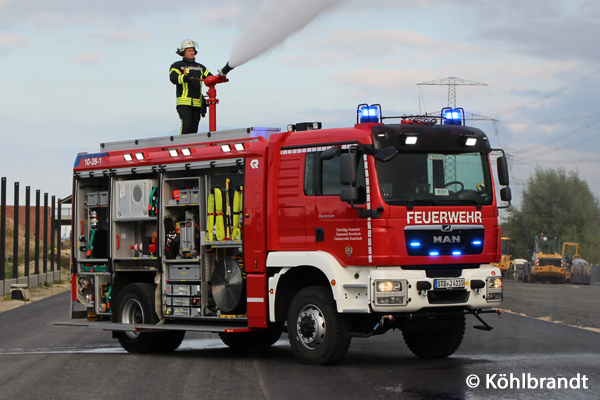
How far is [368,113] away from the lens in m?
12.1

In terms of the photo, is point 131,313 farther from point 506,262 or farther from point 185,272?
point 506,262

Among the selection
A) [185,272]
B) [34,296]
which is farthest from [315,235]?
[34,296]

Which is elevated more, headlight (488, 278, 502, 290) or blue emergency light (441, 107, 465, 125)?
blue emergency light (441, 107, 465, 125)

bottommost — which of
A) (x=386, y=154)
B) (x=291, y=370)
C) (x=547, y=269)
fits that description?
(x=291, y=370)

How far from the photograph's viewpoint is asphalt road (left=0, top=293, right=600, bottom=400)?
30.7ft

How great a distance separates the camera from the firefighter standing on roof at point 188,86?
15.8m

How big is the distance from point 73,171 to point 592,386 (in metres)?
10.4

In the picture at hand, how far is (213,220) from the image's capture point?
13531mm

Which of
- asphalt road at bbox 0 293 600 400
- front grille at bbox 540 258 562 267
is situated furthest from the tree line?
asphalt road at bbox 0 293 600 400

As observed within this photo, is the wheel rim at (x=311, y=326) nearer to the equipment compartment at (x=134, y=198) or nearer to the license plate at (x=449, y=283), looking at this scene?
the license plate at (x=449, y=283)

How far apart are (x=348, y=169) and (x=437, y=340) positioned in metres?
3.50

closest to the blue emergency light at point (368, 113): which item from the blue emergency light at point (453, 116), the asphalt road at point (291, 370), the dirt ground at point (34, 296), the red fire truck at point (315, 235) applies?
the red fire truck at point (315, 235)

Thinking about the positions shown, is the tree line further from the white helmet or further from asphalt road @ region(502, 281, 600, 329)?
the white helmet

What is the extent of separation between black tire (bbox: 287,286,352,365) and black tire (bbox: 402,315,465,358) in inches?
68.1
